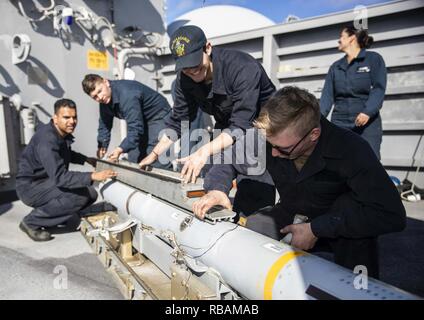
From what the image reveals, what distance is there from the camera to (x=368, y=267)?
1564 mm

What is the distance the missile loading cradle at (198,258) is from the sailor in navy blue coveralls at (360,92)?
6.24 ft

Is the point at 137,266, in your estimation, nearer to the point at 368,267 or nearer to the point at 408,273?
the point at 368,267

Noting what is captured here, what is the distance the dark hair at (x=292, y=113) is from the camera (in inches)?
59.9

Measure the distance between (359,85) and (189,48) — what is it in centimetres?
197

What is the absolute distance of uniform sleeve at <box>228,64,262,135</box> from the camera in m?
2.06

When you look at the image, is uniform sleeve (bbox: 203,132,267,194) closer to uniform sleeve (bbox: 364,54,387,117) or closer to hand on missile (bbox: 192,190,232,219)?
hand on missile (bbox: 192,190,232,219)

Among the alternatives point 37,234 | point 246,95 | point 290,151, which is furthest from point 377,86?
point 37,234

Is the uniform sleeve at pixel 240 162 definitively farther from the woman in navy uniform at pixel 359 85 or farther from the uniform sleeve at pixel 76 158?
the uniform sleeve at pixel 76 158

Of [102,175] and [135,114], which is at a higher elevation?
[135,114]

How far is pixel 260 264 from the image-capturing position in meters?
1.40
